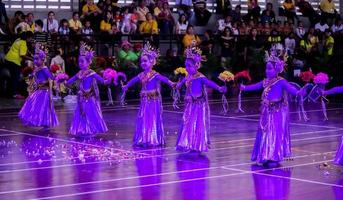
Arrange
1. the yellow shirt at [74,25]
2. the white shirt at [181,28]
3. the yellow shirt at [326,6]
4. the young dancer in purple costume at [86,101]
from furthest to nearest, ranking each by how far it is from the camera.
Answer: the yellow shirt at [326,6] → the white shirt at [181,28] → the yellow shirt at [74,25] → the young dancer in purple costume at [86,101]

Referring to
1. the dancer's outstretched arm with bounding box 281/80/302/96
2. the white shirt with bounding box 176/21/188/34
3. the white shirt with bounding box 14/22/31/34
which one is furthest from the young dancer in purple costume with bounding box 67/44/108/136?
the white shirt with bounding box 176/21/188/34

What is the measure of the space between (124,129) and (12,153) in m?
3.46

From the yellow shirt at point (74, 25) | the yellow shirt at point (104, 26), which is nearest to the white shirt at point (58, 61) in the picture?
the yellow shirt at point (74, 25)

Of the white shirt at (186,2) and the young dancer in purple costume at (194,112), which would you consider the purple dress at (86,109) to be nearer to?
the young dancer in purple costume at (194,112)

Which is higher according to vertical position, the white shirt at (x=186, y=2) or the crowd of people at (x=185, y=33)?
the white shirt at (x=186, y=2)

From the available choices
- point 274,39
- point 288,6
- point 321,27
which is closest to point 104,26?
point 274,39

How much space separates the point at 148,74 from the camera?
12703 millimetres

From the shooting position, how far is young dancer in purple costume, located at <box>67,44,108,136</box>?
13.7 metres

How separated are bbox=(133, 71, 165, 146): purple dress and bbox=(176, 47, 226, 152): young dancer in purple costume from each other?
0.87m

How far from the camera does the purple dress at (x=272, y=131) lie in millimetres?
10711

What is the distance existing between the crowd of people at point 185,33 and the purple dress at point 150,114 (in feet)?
27.6

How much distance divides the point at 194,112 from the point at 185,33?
40.4 feet

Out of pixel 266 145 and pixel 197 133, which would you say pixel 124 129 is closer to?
pixel 197 133

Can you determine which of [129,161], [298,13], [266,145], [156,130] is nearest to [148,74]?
[156,130]
